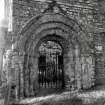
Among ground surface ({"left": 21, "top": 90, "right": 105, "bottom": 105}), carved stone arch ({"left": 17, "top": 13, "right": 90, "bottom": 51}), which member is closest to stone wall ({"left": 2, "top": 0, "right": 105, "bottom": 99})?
carved stone arch ({"left": 17, "top": 13, "right": 90, "bottom": 51})

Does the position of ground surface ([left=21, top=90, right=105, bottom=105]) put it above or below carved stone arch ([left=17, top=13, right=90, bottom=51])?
below

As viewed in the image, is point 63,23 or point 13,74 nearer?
point 13,74

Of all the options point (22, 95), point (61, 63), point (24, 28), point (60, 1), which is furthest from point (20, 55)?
point (60, 1)

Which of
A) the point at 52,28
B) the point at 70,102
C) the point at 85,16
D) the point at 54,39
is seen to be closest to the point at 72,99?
the point at 70,102

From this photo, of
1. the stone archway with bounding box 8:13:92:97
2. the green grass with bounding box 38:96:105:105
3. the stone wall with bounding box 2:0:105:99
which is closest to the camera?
the green grass with bounding box 38:96:105:105

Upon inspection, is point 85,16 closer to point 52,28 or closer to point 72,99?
point 52,28

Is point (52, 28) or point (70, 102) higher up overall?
point (52, 28)

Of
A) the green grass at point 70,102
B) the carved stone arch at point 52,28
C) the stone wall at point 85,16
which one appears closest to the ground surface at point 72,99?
the green grass at point 70,102

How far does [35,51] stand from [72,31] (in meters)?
1.75

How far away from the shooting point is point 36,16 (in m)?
7.29

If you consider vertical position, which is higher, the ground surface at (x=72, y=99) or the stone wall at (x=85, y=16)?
the stone wall at (x=85, y=16)

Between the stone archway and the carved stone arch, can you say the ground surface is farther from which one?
the carved stone arch

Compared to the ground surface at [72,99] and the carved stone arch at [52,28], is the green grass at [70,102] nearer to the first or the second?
the ground surface at [72,99]

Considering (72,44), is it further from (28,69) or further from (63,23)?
(28,69)
